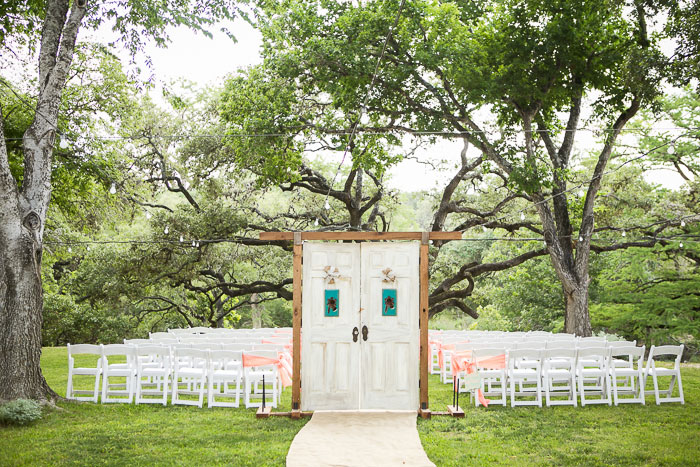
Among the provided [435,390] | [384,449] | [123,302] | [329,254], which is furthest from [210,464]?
[123,302]

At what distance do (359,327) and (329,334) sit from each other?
0.42m

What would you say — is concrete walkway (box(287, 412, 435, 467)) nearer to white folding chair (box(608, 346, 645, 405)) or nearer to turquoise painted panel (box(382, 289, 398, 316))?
turquoise painted panel (box(382, 289, 398, 316))

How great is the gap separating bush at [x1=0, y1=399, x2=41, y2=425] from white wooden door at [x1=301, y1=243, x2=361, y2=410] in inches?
136

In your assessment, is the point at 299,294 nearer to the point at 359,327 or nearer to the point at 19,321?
the point at 359,327

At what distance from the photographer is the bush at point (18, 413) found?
312 inches

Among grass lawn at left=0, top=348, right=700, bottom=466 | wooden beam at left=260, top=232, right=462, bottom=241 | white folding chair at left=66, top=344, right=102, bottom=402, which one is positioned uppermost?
wooden beam at left=260, top=232, right=462, bottom=241

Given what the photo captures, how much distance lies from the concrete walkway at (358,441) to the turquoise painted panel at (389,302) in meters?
1.34

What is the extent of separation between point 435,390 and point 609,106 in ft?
33.2

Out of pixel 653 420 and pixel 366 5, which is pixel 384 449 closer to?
pixel 653 420

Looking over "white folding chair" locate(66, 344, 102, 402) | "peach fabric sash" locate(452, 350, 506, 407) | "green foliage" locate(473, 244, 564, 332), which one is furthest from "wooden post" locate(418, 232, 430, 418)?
"green foliage" locate(473, 244, 564, 332)

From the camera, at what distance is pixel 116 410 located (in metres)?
8.97

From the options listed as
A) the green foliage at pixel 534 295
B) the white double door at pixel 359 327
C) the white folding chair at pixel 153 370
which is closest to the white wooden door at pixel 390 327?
the white double door at pixel 359 327

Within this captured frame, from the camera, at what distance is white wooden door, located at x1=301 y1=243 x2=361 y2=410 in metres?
8.49

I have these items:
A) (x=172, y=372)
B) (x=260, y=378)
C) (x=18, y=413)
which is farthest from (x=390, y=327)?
(x=18, y=413)
